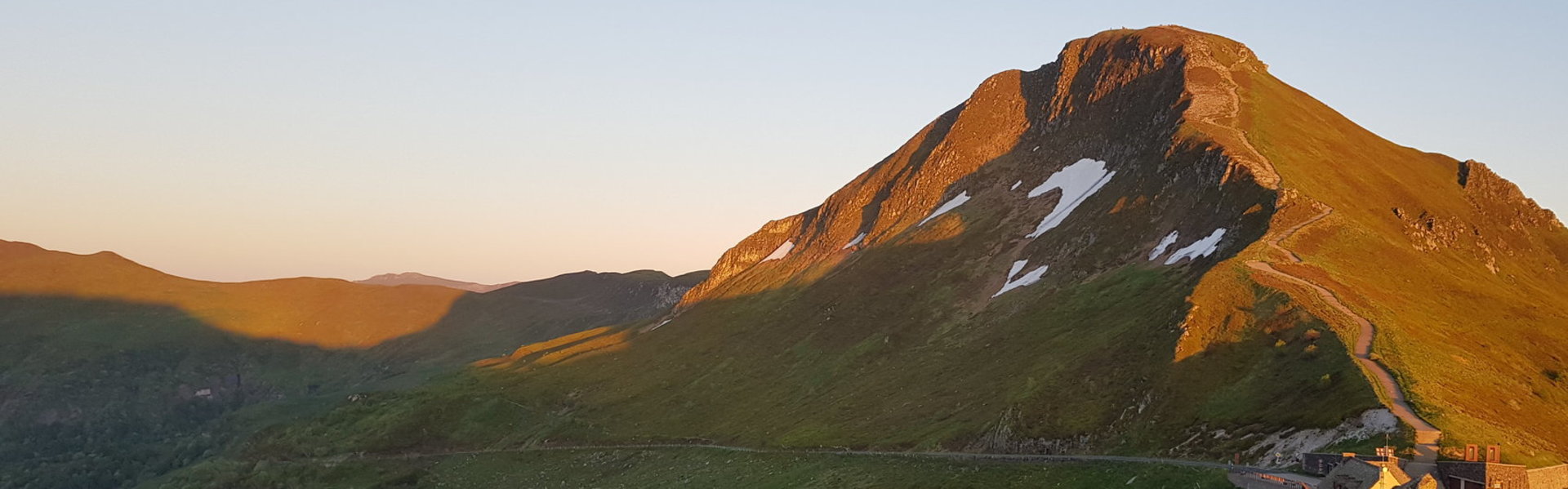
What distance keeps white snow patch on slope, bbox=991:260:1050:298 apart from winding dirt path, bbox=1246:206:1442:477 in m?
38.2

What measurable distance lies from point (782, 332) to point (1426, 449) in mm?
122965

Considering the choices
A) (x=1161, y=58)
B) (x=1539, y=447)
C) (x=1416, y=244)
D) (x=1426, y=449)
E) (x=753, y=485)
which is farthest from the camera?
(x=1161, y=58)

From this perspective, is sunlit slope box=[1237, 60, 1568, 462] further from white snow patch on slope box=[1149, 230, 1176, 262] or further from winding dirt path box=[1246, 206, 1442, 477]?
white snow patch on slope box=[1149, 230, 1176, 262]

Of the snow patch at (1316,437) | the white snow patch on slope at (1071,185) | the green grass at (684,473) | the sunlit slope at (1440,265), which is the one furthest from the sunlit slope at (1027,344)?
the sunlit slope at (1440,265)

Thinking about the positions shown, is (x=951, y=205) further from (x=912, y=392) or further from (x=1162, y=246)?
(x=912, y=392)

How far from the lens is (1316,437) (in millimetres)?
62156

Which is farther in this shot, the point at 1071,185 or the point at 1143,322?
the point at 1071,185

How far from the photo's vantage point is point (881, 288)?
17275 centimetres

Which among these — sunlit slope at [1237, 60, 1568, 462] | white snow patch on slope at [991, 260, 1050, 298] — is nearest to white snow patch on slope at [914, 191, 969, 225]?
white snow patch on slope at [991, 260, 1050, 298]

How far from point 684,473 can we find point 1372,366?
67425 millimetres

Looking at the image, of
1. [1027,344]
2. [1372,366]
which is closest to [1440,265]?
[1027,344]

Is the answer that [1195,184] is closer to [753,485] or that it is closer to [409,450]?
[753,485]

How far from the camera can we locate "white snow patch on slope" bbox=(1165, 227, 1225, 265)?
112312mm

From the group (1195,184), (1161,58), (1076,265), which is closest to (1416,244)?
(1195,184)
